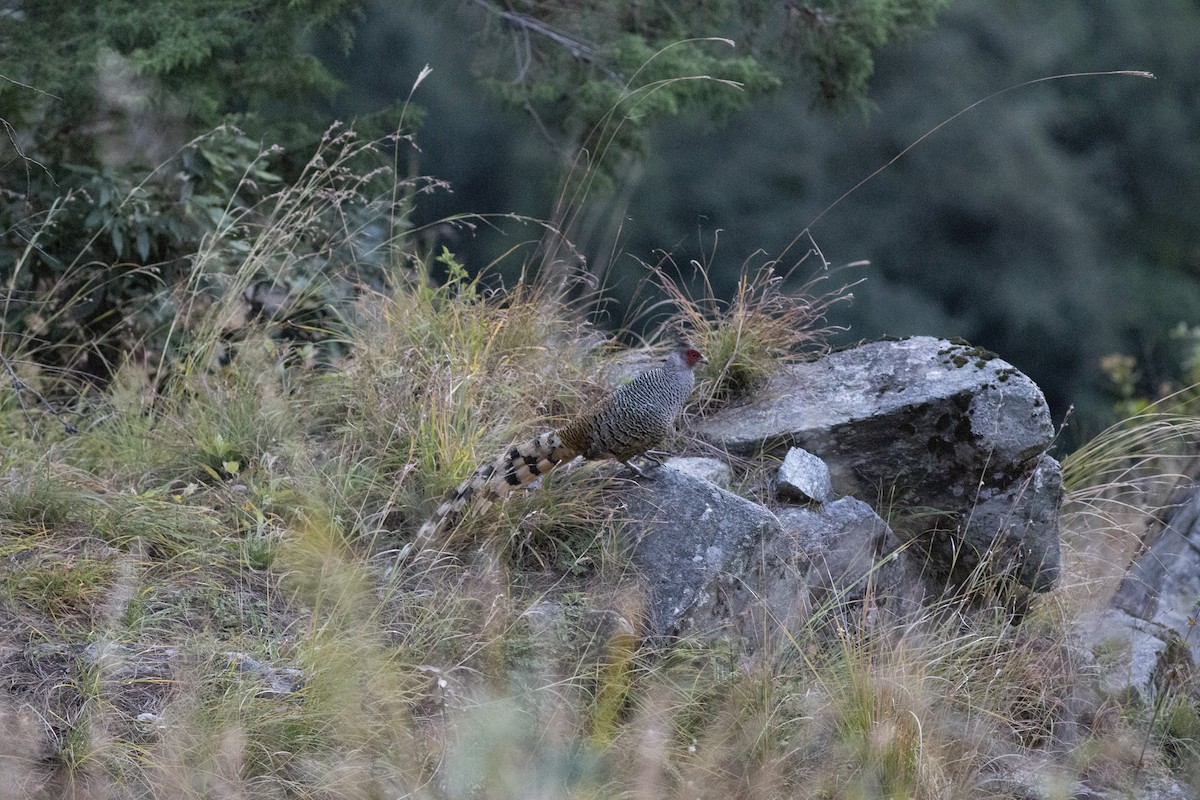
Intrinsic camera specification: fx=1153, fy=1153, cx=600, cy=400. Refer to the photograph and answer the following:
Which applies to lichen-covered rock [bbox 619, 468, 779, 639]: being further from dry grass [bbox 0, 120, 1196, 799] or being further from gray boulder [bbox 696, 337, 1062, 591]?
gray boulder [bbox 696, 337, 1062, 591]

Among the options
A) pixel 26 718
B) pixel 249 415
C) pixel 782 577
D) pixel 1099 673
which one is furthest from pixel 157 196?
pixel 1099 673

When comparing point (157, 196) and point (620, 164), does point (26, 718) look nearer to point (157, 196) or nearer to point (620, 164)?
point (157, 196)

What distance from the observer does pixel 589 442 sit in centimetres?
335

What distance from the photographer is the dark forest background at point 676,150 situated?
4797mm

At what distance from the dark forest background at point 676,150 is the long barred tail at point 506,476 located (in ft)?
3.78

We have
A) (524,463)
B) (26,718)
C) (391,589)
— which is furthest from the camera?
(524,463)

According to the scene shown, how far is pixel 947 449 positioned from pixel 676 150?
A: 9846mm

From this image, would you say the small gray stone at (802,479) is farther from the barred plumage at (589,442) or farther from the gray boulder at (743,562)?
the barred plumage at (589,442)

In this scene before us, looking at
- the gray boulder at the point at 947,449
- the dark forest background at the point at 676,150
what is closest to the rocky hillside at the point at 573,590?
the gray boulder at the point at 947,449

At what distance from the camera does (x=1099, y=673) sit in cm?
359

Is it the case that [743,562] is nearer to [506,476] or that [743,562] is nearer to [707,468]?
[707,468]

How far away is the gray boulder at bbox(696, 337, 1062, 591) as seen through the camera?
3.70 meters

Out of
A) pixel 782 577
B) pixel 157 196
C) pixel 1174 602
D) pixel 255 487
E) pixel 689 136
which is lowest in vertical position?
pixel 689 136

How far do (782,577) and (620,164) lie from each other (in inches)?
149
